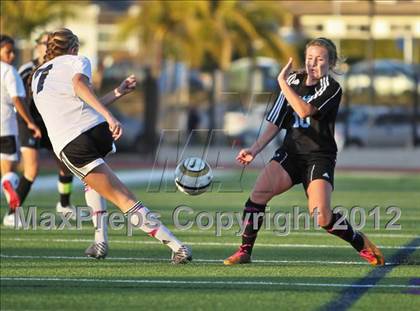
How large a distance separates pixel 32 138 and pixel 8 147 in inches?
19.1

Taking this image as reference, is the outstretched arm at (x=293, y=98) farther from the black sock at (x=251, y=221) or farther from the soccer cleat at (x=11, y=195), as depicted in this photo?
the soccer cleat at (x=11, y=195)

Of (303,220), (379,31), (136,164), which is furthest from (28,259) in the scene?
(379,31)

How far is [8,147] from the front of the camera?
13688 millimetres

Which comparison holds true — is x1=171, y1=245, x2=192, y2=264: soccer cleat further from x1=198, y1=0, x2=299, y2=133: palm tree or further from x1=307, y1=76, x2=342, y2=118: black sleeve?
x1=198, y1=0, x2=299, y2=133: palm tree

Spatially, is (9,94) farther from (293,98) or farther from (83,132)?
(293,98)

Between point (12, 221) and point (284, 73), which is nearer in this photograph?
point (284, 73)

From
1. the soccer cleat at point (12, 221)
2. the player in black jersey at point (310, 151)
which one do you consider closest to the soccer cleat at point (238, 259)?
the player in black jersey at point (310, 151)

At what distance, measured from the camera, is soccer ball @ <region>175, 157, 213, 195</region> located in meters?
10.5

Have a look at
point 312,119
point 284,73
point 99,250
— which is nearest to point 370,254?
point 312,119

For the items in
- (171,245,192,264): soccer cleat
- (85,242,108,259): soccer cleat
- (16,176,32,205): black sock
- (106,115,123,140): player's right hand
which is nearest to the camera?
(106,115,123,140): player's right hand

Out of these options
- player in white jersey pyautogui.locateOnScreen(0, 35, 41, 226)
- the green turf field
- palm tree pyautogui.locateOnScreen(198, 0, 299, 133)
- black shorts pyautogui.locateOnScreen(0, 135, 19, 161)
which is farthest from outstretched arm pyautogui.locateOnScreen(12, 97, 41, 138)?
palm tree pyautogui.locateOnScreen(198, 0, 299, 133)

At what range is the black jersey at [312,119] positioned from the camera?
9438 millimetres

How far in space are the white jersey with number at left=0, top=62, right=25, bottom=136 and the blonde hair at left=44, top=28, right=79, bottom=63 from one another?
3590 millimetres

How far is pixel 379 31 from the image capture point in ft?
229
